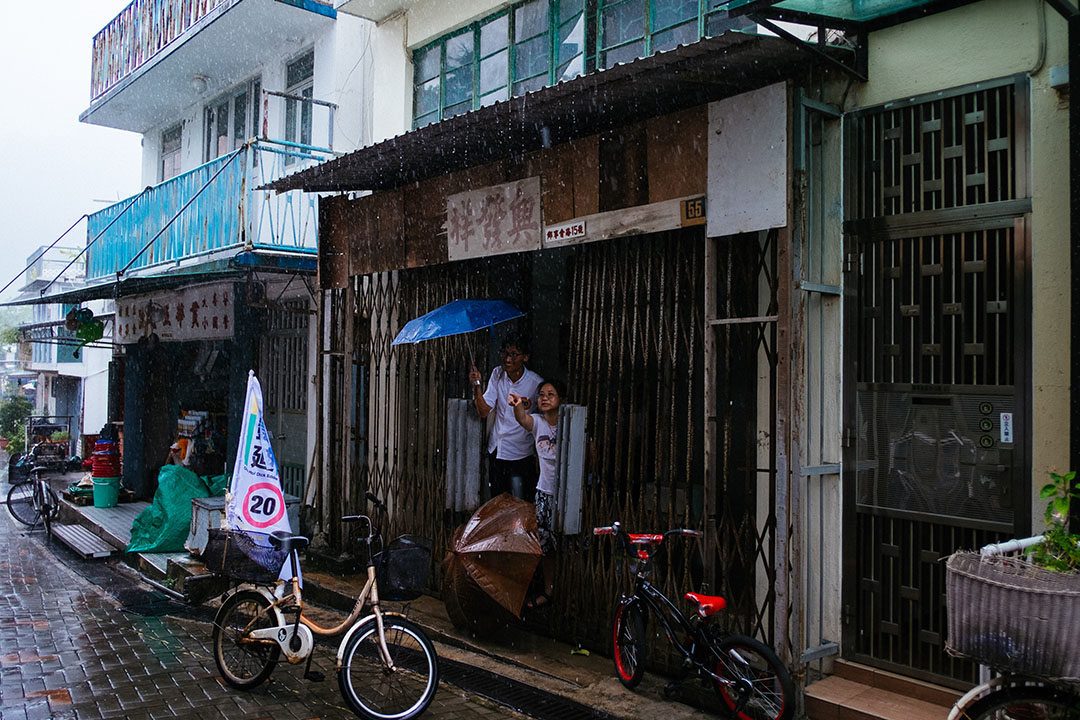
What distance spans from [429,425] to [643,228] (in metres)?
3.77

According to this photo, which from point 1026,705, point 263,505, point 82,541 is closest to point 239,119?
point 82,541

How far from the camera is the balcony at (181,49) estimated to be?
11797 mm

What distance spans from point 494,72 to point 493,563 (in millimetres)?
5824

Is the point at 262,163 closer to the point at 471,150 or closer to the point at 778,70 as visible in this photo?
the point at 471,150

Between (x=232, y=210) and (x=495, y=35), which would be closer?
(x=495, y=35)

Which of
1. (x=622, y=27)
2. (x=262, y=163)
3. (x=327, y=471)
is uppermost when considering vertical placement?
(x=622, y=27)

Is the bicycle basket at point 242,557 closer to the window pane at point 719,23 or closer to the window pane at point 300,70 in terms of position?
the window pane at point 719,23

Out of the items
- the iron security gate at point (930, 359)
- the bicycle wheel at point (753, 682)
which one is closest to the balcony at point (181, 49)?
the iron security gate at point (930, 359)

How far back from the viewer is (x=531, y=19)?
9.34 metres

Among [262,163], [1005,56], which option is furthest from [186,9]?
[1005,56]

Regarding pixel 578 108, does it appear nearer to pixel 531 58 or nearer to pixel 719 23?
pixel 719 23

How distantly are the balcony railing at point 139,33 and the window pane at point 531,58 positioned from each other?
3.68 meters

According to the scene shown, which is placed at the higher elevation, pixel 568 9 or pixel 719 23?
pixel 568 9

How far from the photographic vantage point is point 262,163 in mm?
10617
